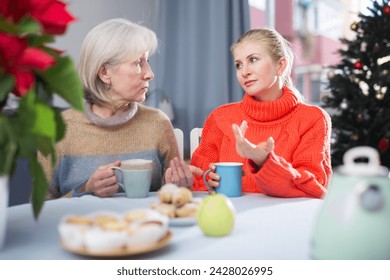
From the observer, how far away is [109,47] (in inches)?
50.3

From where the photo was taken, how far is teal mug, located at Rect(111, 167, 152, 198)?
961 mm

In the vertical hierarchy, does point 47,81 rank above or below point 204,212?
above

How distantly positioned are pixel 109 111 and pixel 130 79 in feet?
0.39

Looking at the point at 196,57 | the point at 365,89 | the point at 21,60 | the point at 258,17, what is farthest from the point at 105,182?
the point at 258,17

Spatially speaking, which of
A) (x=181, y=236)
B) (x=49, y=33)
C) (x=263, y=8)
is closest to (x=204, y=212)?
(x=181, y=236)

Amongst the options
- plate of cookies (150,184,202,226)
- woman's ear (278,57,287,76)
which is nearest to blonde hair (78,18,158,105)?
woman's ear (278,57,287,76)

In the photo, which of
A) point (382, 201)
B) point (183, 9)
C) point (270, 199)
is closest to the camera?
point (382, 201)

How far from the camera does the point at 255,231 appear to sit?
697 mm

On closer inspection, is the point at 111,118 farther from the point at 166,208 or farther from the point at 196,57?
the point at 196,57

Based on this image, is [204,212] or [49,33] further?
[204,212]

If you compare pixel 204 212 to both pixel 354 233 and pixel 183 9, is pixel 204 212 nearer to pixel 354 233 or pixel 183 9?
pixel 354 233

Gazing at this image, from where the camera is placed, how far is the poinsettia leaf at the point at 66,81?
0.54 metres

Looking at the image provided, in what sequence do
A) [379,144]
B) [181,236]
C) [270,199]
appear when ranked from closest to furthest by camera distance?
[181,236] → [270,199] → [379,144]

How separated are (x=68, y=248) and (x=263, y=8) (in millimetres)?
3357
